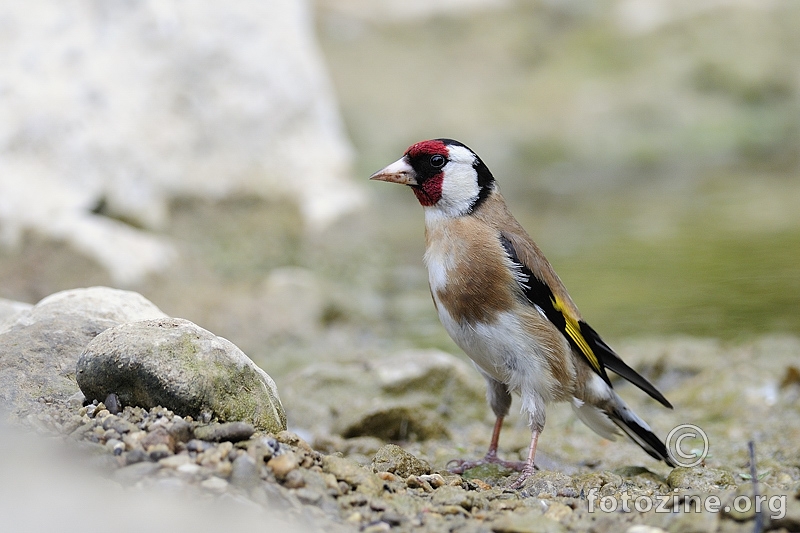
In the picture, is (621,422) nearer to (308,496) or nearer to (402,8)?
(308,496)

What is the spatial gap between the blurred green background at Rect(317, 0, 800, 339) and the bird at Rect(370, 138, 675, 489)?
26.6 feet

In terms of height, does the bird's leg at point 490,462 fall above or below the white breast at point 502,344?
below

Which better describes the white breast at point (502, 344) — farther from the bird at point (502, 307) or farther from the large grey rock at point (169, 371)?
the large grey rock at point (169, 371)

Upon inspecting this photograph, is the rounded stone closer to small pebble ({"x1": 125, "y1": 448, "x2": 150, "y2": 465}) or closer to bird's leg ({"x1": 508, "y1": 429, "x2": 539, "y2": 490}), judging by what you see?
bird's leg ({"x1": 508, "y1": 429, "x2": 539, "y2": 490})

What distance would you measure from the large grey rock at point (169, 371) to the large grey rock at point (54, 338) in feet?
1.15

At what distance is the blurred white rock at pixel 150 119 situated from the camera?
10.0m

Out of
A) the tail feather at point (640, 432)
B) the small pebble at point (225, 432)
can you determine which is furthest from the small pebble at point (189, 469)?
the tail feather at point (640, 432)

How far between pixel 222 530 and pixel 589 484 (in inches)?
87.6

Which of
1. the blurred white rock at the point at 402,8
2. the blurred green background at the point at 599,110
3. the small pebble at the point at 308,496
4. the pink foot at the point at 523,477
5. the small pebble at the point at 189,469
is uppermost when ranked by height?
the blurred white rock at the point at 402,8

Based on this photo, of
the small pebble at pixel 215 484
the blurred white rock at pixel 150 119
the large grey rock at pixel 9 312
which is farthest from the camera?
the blurred white rock at pixel 150 119

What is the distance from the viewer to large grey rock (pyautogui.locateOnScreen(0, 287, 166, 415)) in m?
4.16

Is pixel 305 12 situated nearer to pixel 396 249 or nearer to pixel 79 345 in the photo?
pixel 396 249

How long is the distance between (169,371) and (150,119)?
875 cm

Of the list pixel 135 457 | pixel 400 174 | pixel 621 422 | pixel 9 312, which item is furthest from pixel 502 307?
pixel 9 312
